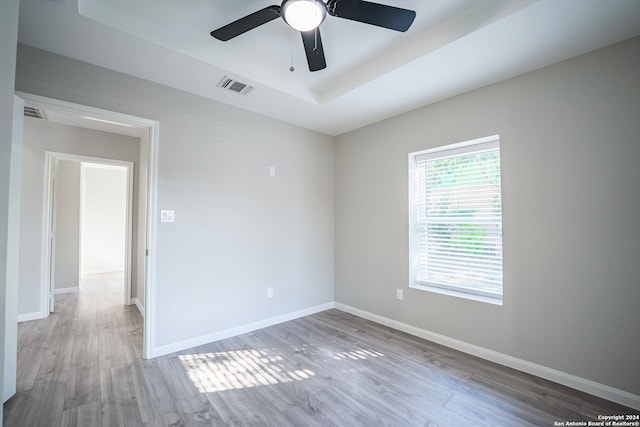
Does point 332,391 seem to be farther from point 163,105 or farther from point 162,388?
point 163,105

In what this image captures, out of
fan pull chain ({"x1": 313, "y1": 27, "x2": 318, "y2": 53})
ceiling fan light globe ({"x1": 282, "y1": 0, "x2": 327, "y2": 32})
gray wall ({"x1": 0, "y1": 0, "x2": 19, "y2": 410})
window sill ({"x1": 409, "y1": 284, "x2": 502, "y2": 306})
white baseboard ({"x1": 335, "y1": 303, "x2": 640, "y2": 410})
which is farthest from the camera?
window sill ({"x1": 409, "y1": 284, "x2": 502, "y2": 306})

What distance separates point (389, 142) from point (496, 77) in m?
1.28

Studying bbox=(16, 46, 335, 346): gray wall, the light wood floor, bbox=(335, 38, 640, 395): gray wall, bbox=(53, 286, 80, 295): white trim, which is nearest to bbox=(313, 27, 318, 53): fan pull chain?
bbox=(16, 46, 335, 346): gray wall

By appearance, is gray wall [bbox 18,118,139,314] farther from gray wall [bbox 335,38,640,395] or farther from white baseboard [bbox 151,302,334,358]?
gray wall [bbox 335,38,640,395]

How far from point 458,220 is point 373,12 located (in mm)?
2179

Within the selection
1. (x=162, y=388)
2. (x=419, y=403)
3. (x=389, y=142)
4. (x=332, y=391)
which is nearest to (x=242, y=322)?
(x=162, y=388)

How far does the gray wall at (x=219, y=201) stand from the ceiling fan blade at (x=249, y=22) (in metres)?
1.32

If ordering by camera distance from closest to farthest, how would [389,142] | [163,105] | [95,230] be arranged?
[163,105] → [389,142] → [95,230]

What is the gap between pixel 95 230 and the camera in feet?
22.6

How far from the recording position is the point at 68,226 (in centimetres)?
504

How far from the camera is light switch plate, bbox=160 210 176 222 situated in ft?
9.05

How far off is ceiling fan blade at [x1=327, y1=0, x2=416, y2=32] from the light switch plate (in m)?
2.26

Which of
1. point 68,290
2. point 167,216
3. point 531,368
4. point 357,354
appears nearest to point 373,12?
point 167,216

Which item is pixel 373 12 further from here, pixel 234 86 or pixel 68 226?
pixel 68 226
